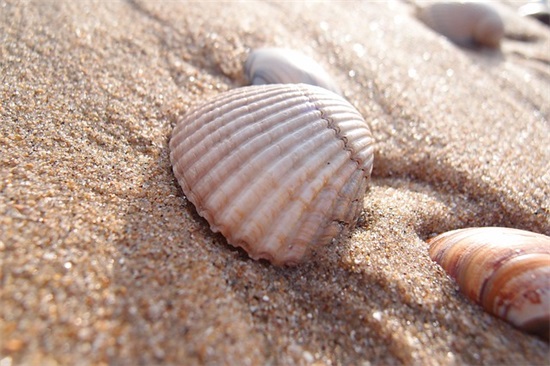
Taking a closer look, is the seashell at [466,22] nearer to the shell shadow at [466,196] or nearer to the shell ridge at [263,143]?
the shell shadow at [466,196]

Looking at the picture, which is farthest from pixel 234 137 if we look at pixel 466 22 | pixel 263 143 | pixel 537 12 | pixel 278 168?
pixel 537 12

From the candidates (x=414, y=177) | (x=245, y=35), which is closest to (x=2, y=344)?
(x=414, y=177)

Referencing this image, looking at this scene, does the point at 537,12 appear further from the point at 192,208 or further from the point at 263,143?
the point at 192,208

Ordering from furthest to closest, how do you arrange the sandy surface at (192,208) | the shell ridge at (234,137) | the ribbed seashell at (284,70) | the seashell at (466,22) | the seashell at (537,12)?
the seashell at (537,12) < the seashell at (466,22) < the ribbed seashell at (284,70) < the shell ridge at (234,137) < the sandy surface at (192,208)

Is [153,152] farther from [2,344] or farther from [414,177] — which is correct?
[414,177]

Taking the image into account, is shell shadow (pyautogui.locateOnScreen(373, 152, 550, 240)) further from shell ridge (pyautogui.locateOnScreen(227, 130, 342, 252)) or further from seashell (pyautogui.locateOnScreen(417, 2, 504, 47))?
seashell (pyautogui.locateOnScreen(417, 2, 504, 47))

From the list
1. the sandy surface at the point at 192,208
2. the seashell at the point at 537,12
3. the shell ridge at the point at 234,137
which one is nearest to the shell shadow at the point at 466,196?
the sandy surface at the point at 192,208
